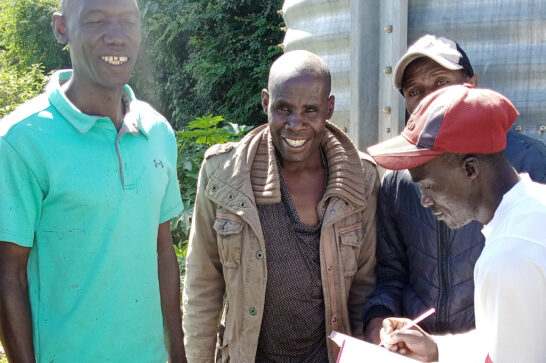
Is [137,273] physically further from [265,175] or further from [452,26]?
[452,26]

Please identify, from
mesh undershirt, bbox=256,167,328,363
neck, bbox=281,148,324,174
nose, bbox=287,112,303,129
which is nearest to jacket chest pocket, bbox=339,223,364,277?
mesh undershirt, bbox=256,167,328,363

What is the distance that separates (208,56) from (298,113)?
32.1 feet

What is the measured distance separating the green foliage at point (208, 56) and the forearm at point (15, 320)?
9.01m

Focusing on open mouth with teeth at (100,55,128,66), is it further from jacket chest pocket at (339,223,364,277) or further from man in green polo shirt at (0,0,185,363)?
jacket chest pocket at (339,223,364,277)

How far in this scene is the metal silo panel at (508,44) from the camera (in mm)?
2631

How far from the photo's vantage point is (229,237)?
102 inches

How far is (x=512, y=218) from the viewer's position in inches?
58.9

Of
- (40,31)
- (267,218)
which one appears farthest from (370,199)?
(40,31)

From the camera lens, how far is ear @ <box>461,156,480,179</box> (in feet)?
5.52

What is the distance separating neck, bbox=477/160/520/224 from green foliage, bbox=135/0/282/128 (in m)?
9.10

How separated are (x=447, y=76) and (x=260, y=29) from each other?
359 inches

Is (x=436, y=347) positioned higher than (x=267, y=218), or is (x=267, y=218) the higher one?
(x=267, y=218)

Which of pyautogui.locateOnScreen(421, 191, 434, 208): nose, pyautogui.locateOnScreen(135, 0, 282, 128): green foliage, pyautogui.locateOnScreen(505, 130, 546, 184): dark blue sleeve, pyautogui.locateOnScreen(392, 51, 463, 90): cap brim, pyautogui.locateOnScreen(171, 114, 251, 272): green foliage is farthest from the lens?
pyautogui.locateOnScreen(135, 0, 282, 128): green foliage

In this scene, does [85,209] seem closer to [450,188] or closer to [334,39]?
[450,188]
